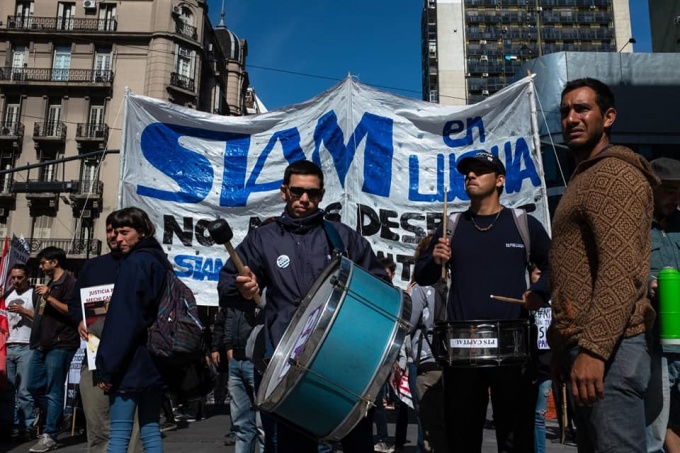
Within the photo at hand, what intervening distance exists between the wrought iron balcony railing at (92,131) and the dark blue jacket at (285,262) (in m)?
37.1

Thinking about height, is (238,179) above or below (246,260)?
above

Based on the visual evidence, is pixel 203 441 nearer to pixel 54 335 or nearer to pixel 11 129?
pixel 54 335

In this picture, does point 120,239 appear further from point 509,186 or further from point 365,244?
point 509,186

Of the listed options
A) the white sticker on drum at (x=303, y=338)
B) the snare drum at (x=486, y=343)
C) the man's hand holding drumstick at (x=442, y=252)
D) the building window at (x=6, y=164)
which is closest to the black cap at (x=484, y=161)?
the man's hand holding drumstick at (x=442, y=252)

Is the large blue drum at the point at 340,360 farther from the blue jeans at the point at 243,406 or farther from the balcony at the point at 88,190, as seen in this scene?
the balcony at the point at 88,190

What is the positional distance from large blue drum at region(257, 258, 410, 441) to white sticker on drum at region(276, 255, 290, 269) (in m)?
0.52

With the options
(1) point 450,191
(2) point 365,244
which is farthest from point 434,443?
(1) point 450,191

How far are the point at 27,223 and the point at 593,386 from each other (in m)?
40.9

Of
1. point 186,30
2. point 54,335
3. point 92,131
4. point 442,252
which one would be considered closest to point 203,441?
point 54,335

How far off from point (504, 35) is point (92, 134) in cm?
6111

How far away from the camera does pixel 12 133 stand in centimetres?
3788

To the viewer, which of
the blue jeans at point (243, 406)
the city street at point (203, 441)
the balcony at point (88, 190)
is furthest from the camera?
the balcony at point (88, 190)

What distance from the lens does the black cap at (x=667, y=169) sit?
3.75 metres

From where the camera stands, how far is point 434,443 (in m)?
4.65
